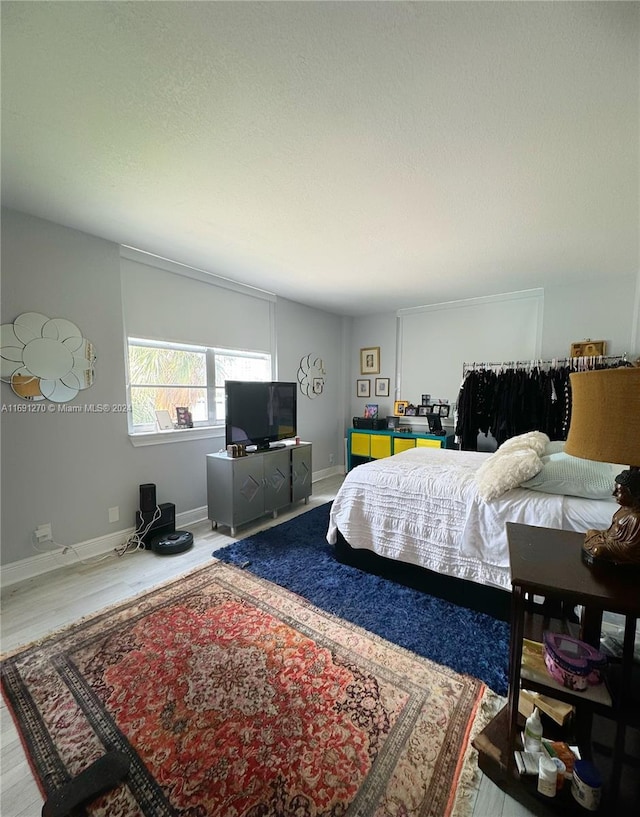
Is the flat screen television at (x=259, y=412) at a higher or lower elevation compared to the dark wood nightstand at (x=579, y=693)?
higher

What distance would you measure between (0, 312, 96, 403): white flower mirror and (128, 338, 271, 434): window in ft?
1.38

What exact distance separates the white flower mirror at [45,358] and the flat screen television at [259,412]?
1.15 meters

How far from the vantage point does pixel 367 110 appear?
139 centimetres

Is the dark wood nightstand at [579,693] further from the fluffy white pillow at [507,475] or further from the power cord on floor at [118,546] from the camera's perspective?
the power cord on floor at [118,546]

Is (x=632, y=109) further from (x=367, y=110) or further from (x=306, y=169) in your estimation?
(x=306, y=169)

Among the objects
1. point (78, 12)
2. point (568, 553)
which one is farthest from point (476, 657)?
point (78, 12)

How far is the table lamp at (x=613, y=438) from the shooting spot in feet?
2.95

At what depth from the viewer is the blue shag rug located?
1631 mm

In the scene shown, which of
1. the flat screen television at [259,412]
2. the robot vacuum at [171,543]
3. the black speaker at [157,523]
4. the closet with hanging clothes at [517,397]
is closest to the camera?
the robot vacuum at [171,543]

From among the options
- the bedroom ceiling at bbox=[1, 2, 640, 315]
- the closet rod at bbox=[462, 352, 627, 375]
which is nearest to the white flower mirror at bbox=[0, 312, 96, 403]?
the bedroom ceiling at bbox=[1, 2, 640, 315]

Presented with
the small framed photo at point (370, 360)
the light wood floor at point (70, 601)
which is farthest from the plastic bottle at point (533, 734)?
the small framed photo at point (370, 360)

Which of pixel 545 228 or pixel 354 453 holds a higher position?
pixel 545 228

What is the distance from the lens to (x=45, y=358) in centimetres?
236

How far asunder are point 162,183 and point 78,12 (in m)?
0.86
